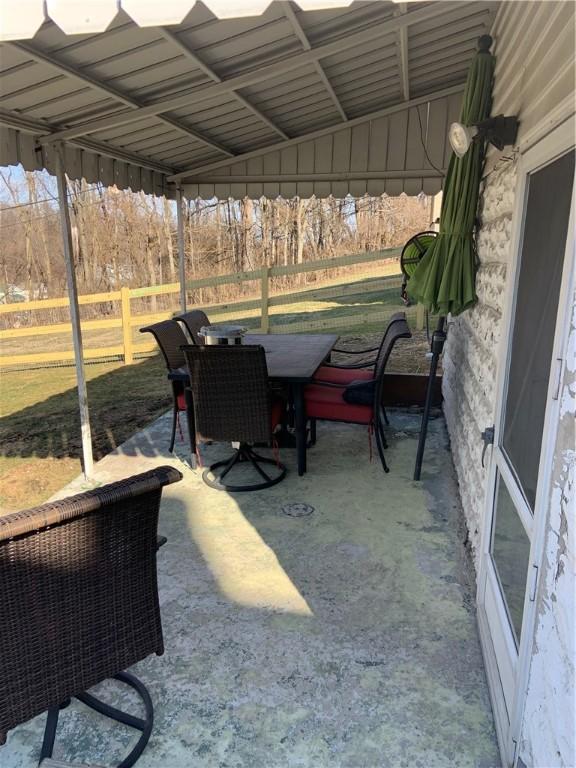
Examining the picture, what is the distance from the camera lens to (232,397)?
132 inches

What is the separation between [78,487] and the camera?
139 inches

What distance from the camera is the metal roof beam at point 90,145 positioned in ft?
9.44

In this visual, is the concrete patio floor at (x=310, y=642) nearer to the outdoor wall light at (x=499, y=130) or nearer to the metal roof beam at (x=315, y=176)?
the outdoor wall light at (x=499, y=130)

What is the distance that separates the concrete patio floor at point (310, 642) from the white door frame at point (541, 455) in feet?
0.32

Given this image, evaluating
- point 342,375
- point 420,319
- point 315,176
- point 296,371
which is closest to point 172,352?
point 296,371

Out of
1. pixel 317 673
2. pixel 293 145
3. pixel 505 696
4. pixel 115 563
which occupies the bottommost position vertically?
pixel 317 673

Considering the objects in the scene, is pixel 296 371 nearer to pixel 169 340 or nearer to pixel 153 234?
pixel 169 340

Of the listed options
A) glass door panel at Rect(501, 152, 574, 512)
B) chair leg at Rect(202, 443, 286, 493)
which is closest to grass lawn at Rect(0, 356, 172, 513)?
chair leg at Rect(202, 443, 286, 493)

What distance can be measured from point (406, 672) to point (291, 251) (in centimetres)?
1628

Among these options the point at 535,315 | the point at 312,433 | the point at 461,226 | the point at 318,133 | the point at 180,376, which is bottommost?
the point at 312,433

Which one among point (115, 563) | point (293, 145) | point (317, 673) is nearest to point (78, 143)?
point (293, 145)

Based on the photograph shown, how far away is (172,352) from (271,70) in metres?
2.15

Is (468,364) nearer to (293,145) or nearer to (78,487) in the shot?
(78,487)

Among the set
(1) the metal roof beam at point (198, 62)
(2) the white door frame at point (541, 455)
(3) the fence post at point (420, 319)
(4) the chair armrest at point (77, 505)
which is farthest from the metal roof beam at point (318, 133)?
(3) the fence post at point (420, 319)
